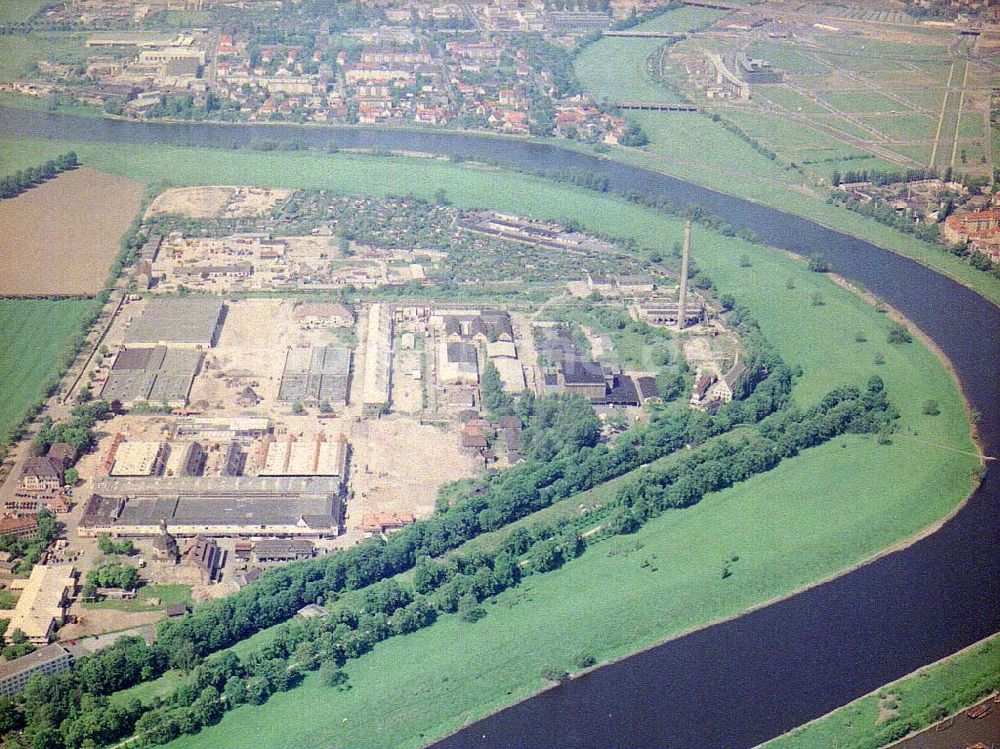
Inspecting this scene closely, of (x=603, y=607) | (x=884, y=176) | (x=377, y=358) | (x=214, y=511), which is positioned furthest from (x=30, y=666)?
(x=884, y=176)

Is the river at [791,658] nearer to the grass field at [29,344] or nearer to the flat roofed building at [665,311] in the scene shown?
the flat roofed building at [665,311]

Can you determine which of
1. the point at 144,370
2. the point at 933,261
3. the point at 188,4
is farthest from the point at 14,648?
the point at 188,4

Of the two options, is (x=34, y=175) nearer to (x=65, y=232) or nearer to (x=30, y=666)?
(x=65, y=232)

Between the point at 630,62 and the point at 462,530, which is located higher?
the point at 630,62

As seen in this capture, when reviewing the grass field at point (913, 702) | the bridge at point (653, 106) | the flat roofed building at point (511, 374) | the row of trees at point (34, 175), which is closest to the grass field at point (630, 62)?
the bridge at point (653, 106)

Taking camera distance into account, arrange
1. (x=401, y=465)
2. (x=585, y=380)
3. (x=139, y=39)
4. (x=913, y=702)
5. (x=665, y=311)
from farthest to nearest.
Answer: (x=139, y=39), (x=665, y=311), (x=585, y=380), (x=401, y=465), (x=913, y=702)

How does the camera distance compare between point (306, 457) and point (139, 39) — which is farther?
point (139, 39)

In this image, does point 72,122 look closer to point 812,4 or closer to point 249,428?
point 249,428
